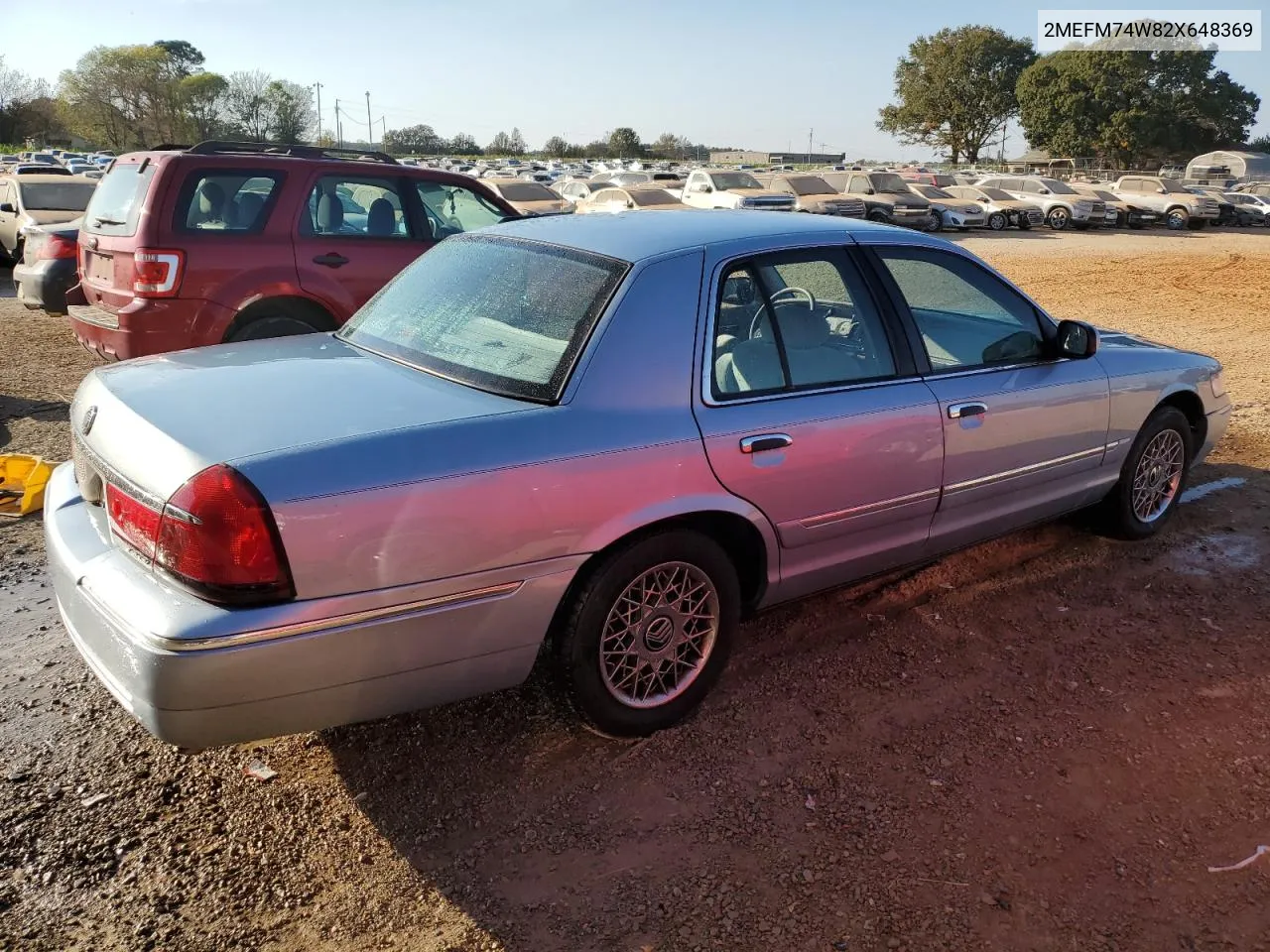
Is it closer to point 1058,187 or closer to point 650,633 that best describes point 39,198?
point 650,633

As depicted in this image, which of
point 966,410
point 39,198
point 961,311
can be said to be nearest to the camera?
point 966,410

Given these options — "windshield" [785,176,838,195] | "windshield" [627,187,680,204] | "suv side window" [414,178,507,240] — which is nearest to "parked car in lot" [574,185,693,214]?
"windshield" [627,187,680,204]

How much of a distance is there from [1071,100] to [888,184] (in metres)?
49.7

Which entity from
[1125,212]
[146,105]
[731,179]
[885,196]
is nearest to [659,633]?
[731,179]

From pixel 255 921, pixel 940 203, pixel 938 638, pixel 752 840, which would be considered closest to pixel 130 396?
pixel 255 921

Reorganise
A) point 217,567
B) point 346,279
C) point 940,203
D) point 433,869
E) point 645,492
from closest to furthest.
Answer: point 217,567 → point 433,869 → point 645,492 → point 346,279 → point 940,203

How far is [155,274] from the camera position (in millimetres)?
6129

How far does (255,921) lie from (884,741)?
197 centimetres

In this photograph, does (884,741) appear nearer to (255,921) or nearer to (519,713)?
(519,713)

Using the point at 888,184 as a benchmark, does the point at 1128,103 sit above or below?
above

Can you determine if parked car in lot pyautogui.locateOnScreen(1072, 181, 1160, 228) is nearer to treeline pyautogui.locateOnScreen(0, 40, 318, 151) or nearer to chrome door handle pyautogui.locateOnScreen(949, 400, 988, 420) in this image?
chrome door handle pyautogui.locateOnScreen(949, 400, 988, 420)

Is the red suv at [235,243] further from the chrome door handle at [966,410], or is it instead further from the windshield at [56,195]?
the windshield at [56,195]

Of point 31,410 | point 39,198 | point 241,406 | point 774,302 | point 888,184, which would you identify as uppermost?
point 888,184

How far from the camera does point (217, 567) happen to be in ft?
8.03
